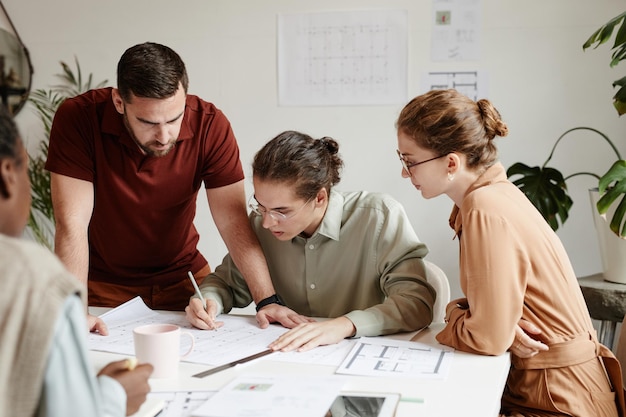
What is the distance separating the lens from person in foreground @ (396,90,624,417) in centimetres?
157

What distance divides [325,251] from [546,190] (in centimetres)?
135

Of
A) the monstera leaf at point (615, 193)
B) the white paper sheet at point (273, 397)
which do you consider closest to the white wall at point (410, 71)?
the monstera leaf at point (615, 193)

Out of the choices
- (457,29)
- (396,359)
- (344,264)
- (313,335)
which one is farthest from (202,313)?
(457,29)

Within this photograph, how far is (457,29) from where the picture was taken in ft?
10.9

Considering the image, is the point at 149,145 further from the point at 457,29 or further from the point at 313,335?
the point at 457,29

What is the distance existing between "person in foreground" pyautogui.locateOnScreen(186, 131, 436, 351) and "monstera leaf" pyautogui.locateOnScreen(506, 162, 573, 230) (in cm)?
116

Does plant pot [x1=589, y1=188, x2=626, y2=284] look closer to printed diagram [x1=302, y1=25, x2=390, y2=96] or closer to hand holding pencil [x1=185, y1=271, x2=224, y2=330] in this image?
printed diagram [x1=302, y1=25, x2=390, y2=96]

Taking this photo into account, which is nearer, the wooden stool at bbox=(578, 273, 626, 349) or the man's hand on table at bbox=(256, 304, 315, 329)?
the man's hand on table at bbox=(256, 304, 315, 329)

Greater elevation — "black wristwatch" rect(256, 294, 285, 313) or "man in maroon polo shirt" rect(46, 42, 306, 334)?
"man in maroon polo shirt" rect(46, 42, 306, 334)

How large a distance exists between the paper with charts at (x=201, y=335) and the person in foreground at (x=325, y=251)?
6 centimetres

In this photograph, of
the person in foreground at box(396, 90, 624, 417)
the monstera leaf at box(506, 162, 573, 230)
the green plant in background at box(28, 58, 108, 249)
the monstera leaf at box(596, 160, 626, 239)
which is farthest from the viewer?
the green plant in background at box(28, 58, 108, 249)

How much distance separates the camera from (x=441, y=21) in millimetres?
3324

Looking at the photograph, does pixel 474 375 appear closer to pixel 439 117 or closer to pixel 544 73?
pixel 439 117

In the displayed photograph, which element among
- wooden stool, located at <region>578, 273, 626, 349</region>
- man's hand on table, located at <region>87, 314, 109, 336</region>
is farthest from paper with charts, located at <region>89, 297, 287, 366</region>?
wooden stool, located at <region>578, 273, 626, 349</region>
